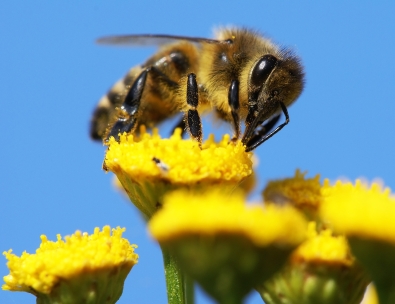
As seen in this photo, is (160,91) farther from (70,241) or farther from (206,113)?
(70,241)

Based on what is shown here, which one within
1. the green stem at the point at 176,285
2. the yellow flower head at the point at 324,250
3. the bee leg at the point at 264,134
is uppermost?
the bee leg at the point at 264,134

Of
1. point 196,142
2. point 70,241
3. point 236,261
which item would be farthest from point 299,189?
point 236,261

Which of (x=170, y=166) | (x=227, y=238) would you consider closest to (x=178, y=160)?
(x=170, y=166)

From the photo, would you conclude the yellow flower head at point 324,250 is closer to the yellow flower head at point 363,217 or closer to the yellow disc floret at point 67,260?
the yellow flower head at point 363,217

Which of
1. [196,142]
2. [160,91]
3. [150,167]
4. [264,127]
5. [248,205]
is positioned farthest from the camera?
[160,91]

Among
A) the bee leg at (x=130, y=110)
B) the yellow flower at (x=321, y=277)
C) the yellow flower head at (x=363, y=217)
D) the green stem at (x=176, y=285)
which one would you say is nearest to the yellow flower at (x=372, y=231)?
the yellow flower head at (x=363, y=217)

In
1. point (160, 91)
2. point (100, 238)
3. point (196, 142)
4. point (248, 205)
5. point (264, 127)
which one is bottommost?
point (248, 205)

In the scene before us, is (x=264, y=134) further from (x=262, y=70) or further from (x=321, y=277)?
(x=321, y=277)
